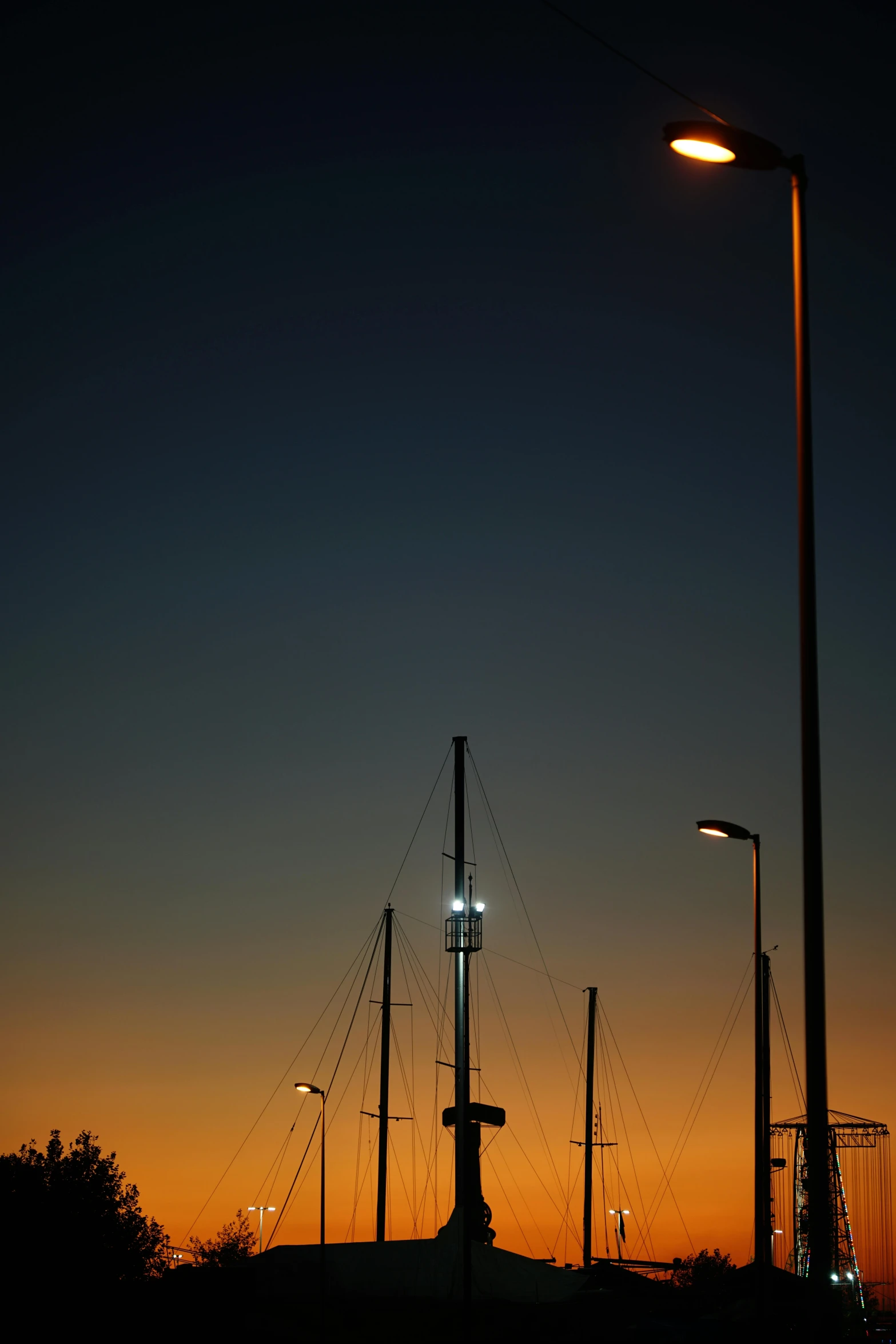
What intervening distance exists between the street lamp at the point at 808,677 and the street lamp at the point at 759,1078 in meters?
12.5

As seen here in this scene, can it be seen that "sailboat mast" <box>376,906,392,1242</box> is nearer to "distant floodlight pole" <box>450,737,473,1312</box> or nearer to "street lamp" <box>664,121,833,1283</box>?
"distant floodlight pole" <box>450,737,473,1312</box>

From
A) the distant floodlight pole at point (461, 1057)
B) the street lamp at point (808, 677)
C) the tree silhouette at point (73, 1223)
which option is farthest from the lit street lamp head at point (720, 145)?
the tree silhouette at point (73, 1223)

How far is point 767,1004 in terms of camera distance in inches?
1570

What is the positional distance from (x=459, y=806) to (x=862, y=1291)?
2247 inches

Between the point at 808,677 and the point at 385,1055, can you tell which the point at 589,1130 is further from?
the point at 808,677

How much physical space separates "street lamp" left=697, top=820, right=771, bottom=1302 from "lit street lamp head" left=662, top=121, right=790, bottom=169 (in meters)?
14.5

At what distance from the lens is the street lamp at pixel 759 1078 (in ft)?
85.4

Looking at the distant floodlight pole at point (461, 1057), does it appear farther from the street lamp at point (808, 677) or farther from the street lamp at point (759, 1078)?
the street lamp at point (808, 677)

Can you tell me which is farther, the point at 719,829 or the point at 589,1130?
the point at 589,1130

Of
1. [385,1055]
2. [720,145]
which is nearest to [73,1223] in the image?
[385,1055]

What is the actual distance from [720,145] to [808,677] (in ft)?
16.5

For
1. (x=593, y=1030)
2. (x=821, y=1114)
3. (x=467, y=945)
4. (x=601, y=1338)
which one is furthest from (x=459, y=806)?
(x=821, y=1114)

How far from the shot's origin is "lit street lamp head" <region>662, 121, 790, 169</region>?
43.2 feet

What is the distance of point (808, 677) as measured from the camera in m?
13.4
